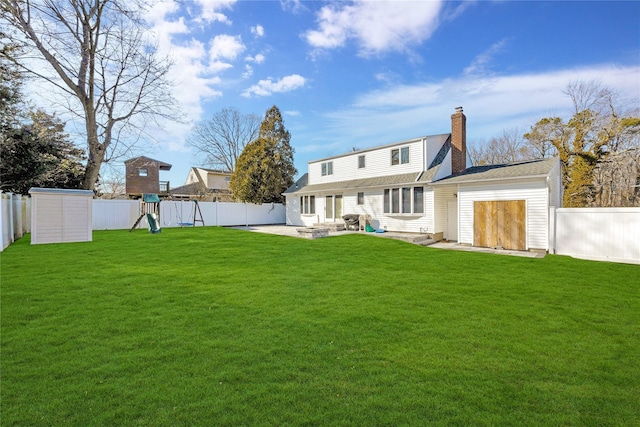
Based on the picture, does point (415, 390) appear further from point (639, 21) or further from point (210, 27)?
point (639, 21)

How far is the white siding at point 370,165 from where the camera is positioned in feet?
52.2

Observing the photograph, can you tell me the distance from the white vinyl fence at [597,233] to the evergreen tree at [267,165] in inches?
726

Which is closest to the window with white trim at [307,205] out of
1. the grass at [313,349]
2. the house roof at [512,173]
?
the house roof at [512,173]

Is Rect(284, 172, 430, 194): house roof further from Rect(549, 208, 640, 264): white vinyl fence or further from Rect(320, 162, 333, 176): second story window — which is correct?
Rect(549, 208, 640, 264): white vinyl fence

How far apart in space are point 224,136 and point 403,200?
2666cm

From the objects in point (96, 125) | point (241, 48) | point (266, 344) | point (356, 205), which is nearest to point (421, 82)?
point (356, 205)

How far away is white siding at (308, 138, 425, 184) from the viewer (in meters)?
15.9

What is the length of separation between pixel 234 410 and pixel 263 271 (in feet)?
16.3

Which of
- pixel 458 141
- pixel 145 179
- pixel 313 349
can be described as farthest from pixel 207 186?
pixel 313 349

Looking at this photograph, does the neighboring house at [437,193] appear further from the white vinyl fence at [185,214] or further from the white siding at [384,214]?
the white vinyl fence at [185,214]

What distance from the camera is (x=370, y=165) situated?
18281 millimetres

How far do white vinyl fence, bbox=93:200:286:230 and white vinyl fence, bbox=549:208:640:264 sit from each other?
1905cm

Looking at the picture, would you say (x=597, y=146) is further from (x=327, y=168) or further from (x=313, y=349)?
(x=313, y=349)

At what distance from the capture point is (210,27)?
12.3m
